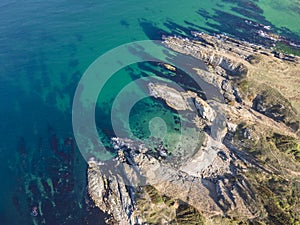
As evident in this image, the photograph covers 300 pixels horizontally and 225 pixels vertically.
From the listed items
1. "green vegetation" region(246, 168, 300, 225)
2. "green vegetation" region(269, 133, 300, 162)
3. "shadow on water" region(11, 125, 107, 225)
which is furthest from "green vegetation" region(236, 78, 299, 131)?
"shadow on water" region(11, 125, 107, 225)

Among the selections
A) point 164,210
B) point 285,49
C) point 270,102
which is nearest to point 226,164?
point 164,210

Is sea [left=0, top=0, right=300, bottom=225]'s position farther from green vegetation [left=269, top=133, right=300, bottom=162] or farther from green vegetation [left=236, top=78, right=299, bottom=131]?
green vegetation [left=269, top=133, right=300, bottom=162]

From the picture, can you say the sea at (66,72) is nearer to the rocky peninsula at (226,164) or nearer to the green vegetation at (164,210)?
the rocky peninsula at (226,164)

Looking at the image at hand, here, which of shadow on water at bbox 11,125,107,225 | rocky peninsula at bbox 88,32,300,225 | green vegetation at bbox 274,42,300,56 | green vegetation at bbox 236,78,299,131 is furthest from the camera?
green vegetation at bbox 274,42,300,56

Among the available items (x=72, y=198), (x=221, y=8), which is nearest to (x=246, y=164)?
(x=72, y=198)

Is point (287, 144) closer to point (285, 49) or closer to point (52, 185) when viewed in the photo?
point (285, 49)

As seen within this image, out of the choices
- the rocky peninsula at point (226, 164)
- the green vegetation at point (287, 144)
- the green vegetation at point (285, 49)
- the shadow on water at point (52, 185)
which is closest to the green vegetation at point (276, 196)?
the rocky peninsula at point (226, 164)

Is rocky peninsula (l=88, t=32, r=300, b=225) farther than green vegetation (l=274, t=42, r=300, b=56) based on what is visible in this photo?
No
